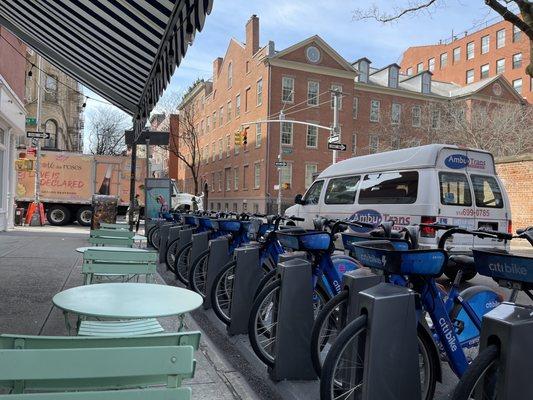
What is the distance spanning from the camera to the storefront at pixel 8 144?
14.2 metres

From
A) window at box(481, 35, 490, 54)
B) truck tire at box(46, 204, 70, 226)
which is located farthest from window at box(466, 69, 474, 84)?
truck tire at box(46, 204, 70, 226)

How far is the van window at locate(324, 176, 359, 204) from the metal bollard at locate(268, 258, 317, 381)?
698 cm

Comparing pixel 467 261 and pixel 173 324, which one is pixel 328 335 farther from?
pixel 173 324

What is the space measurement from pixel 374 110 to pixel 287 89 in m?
9.82

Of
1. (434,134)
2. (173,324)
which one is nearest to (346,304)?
(173,324)

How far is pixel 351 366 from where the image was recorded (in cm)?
285

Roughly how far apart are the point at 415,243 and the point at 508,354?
5.34ft

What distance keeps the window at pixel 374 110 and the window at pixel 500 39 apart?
21.7 meters

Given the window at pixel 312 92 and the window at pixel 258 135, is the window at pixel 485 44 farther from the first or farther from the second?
the window at pixel 258 135

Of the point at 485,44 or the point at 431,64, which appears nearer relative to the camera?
the point at 485,44

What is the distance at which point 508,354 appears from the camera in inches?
82.0

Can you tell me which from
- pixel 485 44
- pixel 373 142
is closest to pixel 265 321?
pixel 373 142

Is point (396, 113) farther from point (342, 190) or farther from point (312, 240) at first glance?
point (312, 240)

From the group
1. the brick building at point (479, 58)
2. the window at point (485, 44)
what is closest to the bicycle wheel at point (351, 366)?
the brick building at point (479, 58)
